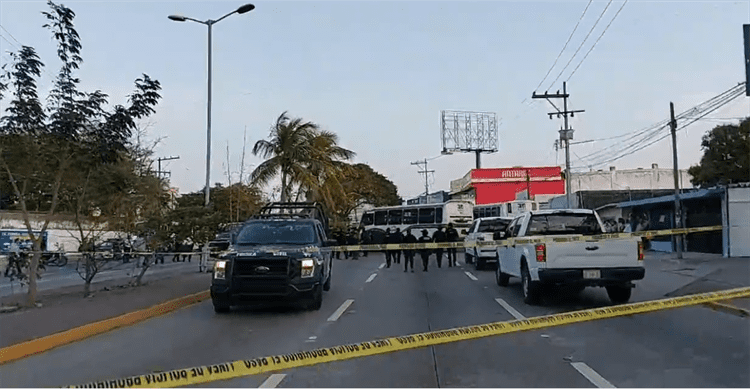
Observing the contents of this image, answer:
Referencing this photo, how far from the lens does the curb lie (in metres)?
9.15

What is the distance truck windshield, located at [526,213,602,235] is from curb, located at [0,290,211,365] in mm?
7553

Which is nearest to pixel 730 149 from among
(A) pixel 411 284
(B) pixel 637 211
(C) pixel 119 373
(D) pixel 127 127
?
(B) pixel 637 211

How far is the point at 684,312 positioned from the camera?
12680 mm

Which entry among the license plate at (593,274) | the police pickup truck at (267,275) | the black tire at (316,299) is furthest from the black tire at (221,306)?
the license plate at (593,274)

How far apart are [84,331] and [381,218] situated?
32.3 m

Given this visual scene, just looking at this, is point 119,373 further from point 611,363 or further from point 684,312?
point 684,312

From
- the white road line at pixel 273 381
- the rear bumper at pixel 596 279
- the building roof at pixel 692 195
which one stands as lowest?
the white road line at pixel 273 381

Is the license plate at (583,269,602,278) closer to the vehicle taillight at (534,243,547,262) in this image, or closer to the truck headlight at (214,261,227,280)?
the vehicle taillight at (534,243,547,262)

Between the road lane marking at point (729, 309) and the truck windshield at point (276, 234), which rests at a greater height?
the truck windshield at point (276, 234)

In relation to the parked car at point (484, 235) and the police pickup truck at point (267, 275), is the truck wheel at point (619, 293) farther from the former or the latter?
the parked car at point (484, 235)

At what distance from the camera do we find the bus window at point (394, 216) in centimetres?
4188

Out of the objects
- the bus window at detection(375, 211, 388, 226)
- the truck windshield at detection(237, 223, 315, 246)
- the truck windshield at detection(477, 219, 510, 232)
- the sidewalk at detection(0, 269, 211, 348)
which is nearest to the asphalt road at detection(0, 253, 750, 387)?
the sidewalk at detection(0, 269, 211, 348)

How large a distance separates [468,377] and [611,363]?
1.90 meters

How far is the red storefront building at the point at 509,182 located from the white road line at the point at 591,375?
6770 centimetres
